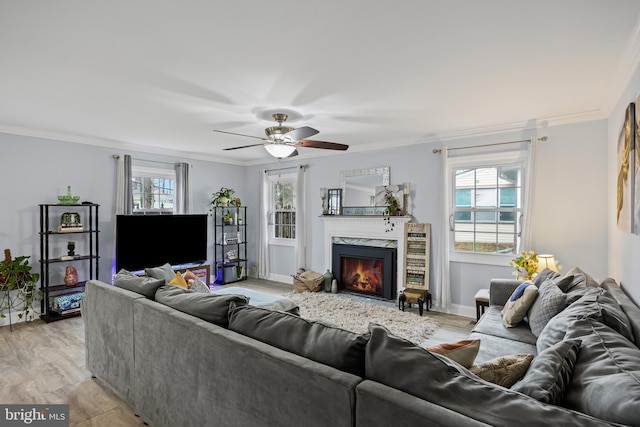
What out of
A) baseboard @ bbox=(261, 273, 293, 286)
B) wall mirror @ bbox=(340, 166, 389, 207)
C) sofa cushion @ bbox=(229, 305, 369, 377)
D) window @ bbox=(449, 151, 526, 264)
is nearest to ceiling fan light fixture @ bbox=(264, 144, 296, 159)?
wall mirror @ bbox=(340, 166, 389, 207)

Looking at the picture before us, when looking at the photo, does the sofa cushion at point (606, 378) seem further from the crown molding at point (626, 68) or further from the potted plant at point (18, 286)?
the potted plant at point (18, 286)

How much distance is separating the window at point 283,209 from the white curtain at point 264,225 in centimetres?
13

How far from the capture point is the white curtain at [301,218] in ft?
20.6

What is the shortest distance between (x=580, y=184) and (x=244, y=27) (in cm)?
397

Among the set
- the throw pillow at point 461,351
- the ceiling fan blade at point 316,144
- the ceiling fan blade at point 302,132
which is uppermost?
the ceiling fan blade at point 302,132

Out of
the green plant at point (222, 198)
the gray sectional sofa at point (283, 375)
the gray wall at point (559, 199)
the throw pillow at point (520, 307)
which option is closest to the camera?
the gray sectional sofa at point (283, 375)

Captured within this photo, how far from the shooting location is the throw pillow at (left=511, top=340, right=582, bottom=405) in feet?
3.71

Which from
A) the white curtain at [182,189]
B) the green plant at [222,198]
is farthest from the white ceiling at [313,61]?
the green plant at [222,198]

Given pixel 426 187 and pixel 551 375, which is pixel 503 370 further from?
pixel 426 187

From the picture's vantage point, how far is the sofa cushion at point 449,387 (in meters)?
0.94

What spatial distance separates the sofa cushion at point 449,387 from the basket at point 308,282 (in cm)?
445

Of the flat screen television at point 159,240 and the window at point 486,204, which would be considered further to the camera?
the flat screen television at point 159,240

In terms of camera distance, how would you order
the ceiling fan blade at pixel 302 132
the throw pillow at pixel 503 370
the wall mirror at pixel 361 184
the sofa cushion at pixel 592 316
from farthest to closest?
the wall mirror at pixel 361 184 → the ceiling fan blade at pixel 302 132 → the sofa cushion at pixel 592 316 → the throw pillow at pixel 503 370

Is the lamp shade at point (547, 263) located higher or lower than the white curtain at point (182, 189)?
lower
